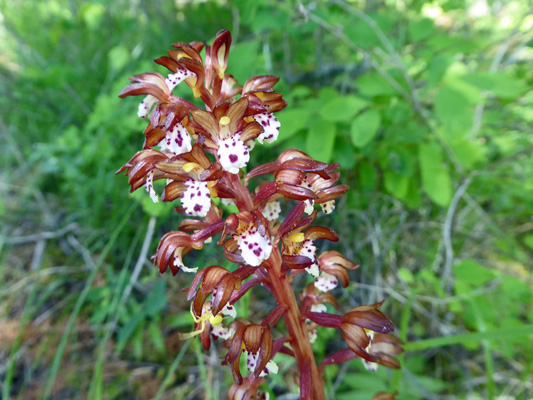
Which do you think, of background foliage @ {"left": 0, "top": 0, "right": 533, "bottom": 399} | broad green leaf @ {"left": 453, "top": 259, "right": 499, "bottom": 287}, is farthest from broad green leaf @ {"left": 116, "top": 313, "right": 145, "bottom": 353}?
broad green leaf @ {"left": 453, "top": 259, "right": 499, "bottom": 287}

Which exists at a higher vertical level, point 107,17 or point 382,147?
point 107,17

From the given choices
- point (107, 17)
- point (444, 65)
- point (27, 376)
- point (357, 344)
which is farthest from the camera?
point (107, 17)

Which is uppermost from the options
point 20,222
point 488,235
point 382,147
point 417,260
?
point 382,147

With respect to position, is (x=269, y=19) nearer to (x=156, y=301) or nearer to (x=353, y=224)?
(x=353, y=224)

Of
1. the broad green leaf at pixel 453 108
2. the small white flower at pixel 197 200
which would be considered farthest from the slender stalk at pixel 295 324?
the broad green leaf at pixel 453 108

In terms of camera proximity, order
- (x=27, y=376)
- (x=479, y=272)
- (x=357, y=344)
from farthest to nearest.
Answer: (x=27, y=376) < (x=479, y=272) < (x=357, y=344)

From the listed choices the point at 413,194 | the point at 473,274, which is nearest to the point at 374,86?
the point at 413,194

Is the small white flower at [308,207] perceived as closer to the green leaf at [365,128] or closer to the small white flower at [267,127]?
the small white flower at [267,127]

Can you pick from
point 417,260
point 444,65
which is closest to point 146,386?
point 417,260

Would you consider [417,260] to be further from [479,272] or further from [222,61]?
[222,61]
